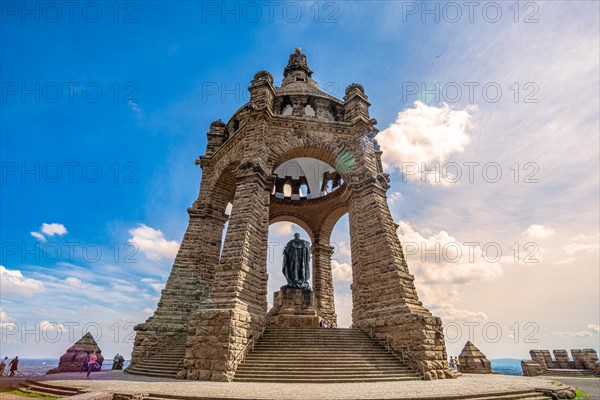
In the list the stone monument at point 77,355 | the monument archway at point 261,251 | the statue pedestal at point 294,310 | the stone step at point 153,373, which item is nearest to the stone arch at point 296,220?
the monument archway at point 261,251

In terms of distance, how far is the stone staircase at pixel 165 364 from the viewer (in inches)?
420

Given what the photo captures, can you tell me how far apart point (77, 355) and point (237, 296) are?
Answer: 34.4 feet

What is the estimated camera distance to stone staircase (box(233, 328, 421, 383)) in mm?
8989

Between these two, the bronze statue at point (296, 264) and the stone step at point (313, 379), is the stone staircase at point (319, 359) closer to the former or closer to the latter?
the stone step at point (313, 379)

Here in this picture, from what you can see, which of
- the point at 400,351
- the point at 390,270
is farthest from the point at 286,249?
the point at 400,351

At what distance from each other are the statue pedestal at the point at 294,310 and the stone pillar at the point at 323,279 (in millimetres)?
7102

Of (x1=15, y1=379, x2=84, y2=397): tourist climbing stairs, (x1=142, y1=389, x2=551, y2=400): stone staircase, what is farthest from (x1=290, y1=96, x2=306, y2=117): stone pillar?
(x1=15, y1=379, x2=84, y2=397): tourist climbing stairs

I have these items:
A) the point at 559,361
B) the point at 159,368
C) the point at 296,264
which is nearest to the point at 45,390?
the point at 159,368

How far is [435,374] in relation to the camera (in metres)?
10.0

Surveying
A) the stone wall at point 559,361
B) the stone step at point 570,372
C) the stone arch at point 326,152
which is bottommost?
the stone step at point 570,372

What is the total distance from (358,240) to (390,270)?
2.22 meters

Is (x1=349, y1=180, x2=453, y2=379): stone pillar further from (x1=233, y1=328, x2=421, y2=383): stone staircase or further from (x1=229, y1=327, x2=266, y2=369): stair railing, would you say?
(x1=229, y1=327, x2=266, y2=369): stair railing

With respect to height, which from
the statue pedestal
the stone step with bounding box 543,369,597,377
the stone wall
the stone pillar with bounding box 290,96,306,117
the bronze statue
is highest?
the stone pillar with bounding box 290,96,306,117

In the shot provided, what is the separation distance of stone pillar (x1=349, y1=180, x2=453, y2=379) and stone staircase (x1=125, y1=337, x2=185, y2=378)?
23.4 ft
